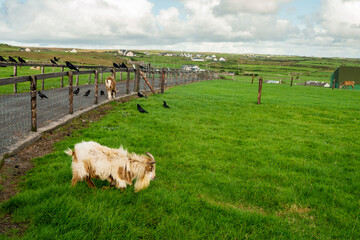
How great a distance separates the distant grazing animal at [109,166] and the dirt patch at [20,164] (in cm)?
112

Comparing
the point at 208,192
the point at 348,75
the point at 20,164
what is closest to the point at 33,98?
the point at 20,164

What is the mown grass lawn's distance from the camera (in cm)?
373

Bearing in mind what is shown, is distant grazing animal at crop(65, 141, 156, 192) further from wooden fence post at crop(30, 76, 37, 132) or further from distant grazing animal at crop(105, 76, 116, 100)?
distant grazing animal at crop(105, 76, 116, 100)

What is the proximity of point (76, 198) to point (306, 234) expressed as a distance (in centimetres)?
360

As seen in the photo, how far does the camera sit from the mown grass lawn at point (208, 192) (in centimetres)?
373

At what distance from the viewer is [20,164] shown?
5773 millimetres

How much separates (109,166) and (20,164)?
2656 mm

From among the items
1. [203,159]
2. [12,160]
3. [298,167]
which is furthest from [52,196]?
[298,167]

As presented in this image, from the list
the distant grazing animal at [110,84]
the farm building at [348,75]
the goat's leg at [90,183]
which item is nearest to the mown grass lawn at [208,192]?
the goat's leg at [90,183]

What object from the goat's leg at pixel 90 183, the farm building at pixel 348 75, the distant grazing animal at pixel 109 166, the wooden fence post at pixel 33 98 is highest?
the farm building at pixel 348 75

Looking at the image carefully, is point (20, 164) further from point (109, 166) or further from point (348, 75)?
point (348, 75)

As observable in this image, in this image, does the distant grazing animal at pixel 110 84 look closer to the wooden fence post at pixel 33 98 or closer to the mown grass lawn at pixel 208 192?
the mown grass lawn at pixel 208 192

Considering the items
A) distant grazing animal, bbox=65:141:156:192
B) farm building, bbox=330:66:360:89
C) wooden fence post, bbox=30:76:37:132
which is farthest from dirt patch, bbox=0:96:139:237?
farm building, bbox=330:66:360:89

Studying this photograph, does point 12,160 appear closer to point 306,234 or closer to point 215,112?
point 306,234
